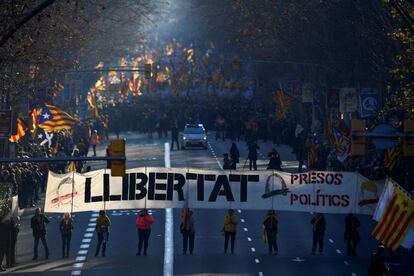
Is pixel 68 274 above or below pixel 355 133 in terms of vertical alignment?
below

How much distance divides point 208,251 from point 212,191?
1622 millimetres

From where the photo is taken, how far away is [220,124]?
77062mm

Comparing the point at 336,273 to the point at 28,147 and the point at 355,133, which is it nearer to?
the point at 355,133

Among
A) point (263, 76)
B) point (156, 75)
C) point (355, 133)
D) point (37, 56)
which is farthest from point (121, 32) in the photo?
point (355, 133)

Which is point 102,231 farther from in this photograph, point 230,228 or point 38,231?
point 230,228

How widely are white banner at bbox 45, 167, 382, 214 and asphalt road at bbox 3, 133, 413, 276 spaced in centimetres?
125

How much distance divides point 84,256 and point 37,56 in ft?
25.4

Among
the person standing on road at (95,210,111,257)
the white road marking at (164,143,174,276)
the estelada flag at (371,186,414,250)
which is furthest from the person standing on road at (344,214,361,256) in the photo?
the estelada flag at (371,186,414,250)

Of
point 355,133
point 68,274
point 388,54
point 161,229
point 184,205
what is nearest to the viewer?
point 355,133

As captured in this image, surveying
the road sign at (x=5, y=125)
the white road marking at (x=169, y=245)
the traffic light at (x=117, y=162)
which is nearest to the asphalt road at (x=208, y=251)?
the white road marking at (x=169, y=245)

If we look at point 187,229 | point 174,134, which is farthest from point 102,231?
point 174,134

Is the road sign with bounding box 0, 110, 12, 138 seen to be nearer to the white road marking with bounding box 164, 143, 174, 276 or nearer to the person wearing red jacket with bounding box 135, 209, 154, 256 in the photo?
the white road marking with bounding box 164, 143, 174, 276

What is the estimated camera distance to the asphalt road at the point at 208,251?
33.0 m

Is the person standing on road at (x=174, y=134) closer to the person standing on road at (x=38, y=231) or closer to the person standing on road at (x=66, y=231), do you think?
the person standing on road at (x=66, y=231)
